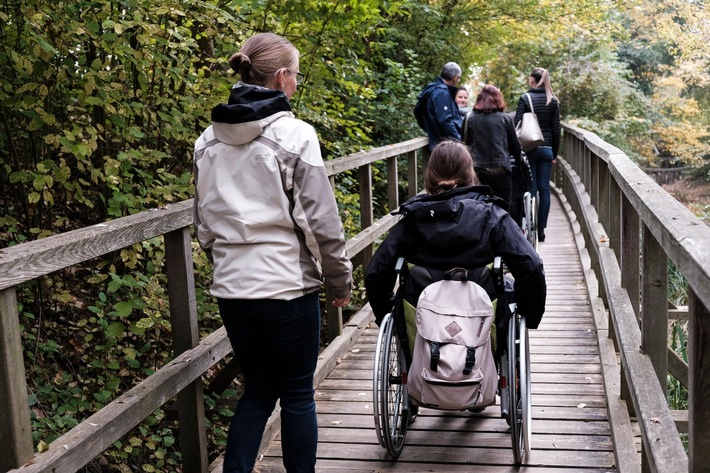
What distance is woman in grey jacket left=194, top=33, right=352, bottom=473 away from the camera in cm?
296

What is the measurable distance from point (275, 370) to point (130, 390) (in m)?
0.54

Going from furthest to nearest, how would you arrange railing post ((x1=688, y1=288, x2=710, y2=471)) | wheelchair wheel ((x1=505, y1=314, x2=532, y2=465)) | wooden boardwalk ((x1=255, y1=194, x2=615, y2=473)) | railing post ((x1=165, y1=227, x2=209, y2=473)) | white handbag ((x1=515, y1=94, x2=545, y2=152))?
white handbag ((x1=515, y1=94, x2=545, y2=152))
wooden boardwalk ((x1=255, y1=194, x2=615, y2=473))
wheelchair wheel ((x1=505, y1=314, x2=532, y2=465))
railing post ((x1=165, y1=227, x2=209, y2=473))
railing post ((x1=688, y1=288, x2=710, y2=471))

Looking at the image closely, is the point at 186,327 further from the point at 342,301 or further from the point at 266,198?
the point at 266,198

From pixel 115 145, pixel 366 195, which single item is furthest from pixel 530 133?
pixel 115 145

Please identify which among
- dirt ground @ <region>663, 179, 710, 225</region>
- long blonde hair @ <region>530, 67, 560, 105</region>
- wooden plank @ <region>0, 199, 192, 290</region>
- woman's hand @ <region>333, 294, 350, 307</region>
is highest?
long blonde hair @ <region>530, 67, 560, 105</region>

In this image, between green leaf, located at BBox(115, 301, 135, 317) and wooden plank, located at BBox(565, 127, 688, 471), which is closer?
wooden plank, located at BBox(565, 127, 688, 471)

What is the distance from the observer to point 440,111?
8.98m

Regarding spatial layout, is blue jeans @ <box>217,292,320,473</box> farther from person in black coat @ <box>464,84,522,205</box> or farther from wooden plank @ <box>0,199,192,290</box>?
person in black coat @ <box>464,84,522,205</box>

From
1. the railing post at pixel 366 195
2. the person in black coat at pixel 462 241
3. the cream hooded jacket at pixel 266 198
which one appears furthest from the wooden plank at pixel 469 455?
the railing post at pixel 366 195

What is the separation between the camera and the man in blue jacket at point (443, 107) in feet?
29.3

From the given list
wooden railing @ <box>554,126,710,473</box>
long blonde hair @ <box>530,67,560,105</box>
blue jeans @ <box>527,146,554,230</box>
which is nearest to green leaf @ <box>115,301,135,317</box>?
wooden railing @ <box>554,126,710,473</box>

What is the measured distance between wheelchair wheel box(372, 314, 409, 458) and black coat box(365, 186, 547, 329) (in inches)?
12.3

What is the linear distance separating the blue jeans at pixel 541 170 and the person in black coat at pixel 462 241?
5.35 meters

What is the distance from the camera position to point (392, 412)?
13.4 ft
